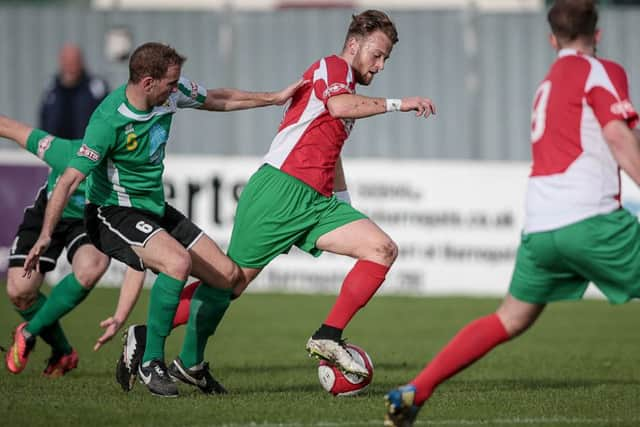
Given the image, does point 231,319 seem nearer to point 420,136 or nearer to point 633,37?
point 420,136

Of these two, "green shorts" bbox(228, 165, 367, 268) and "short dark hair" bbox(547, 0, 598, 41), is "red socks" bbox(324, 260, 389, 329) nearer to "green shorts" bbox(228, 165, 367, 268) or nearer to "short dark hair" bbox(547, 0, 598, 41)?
"green shorts" bbox(228, 165, 367, 268)

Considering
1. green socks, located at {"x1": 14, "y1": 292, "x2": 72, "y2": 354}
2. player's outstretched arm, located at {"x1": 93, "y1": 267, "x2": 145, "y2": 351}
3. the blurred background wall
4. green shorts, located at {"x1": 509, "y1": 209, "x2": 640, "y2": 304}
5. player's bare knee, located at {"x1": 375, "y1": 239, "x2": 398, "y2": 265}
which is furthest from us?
the blurred background wall

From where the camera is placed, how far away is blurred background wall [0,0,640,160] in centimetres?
1891

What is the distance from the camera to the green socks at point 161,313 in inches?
295

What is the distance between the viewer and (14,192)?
16438 millimetres

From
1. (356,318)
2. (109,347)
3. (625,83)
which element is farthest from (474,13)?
(625,83)

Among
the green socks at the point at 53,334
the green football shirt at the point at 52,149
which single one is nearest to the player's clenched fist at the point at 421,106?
the green football shirt at the point at 52,149

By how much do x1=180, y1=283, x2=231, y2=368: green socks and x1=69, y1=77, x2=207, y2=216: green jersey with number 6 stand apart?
602mm

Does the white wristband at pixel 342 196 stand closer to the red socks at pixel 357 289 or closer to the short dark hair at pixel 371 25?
the red socks at pixel 357 289

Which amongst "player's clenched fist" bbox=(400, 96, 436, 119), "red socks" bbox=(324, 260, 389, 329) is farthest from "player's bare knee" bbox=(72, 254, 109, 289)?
"player's clenched fist" bbox=(400, 96, 436, 119)

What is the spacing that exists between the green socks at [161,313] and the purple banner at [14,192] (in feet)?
30.4

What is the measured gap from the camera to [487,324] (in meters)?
6.20

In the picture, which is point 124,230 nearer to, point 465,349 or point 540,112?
point 465,349

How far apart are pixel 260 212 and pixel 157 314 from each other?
0.91 meters
